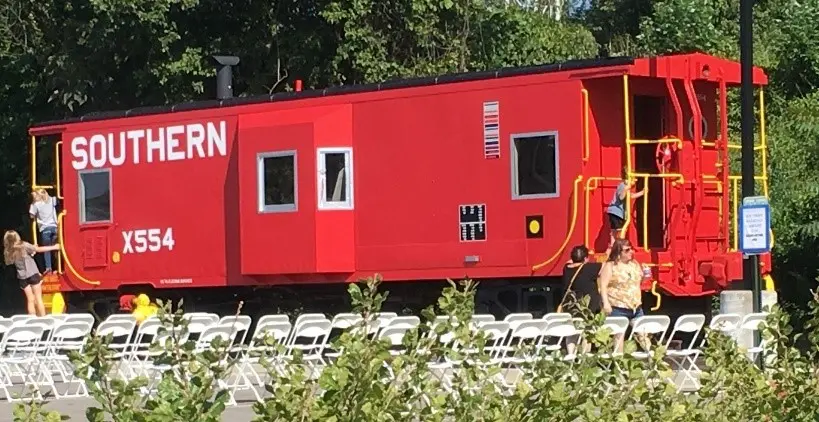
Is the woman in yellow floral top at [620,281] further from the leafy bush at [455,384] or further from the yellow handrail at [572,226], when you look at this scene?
the leafy bush at [455,384]

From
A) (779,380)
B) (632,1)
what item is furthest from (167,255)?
(632,1)

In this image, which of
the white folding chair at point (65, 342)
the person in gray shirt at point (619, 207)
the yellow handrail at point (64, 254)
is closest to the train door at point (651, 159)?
→ the person in gray shirt at point (619, 207)

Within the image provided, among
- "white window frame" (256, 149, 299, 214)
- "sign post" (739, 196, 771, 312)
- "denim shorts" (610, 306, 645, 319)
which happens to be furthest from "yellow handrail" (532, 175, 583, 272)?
"white window frame" (256, 149, 299, 214)

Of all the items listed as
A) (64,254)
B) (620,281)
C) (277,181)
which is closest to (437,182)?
(277,181)

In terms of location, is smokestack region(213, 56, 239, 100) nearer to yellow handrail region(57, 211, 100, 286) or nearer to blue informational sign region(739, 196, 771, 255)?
yellow handrail region(57, 211, 100, 286)

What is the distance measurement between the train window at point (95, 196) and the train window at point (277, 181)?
9.60ft

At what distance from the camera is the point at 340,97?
17609 millimetres

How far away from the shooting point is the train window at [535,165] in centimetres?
1588

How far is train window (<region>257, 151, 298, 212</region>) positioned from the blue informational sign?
590 centimetres

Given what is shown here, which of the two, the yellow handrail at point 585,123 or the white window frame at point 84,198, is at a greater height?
the yellow handrail at point 585,123

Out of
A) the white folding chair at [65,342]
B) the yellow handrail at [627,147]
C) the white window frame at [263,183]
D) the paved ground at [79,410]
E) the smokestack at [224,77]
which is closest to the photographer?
the paved ground at [79,410]

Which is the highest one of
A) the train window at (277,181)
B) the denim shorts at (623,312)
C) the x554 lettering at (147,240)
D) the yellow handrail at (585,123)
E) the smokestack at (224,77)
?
the smokestack at (224,77)

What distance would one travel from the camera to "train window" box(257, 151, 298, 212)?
17578 mm

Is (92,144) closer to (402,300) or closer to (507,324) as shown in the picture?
(402,300)
